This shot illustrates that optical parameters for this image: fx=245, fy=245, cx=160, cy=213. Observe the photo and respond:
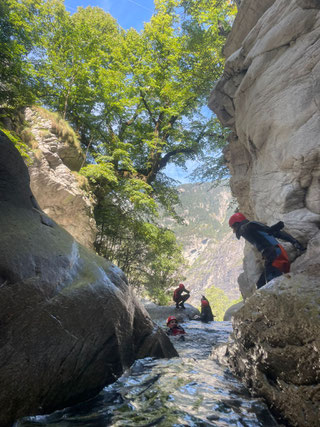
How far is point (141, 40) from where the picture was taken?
728 inches

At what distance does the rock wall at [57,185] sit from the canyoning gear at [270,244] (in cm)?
771

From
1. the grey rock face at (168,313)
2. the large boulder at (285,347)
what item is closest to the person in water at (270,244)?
the large boulder at (285,347)

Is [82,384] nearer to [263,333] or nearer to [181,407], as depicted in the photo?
[181,407]

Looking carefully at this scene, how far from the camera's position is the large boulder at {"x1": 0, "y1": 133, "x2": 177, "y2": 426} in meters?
2.23

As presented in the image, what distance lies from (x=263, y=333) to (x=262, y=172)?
8264 millimetres

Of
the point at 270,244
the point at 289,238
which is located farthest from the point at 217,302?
the point at 270,244

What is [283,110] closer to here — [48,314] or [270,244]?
[270,244]

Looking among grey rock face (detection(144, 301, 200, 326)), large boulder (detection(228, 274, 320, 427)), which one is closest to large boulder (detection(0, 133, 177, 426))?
large boulder (detection(228, 274, 320, 427))

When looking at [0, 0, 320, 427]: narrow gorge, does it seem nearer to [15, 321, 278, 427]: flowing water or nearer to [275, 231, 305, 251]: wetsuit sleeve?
[15, 321, 278, 427]: flowing water

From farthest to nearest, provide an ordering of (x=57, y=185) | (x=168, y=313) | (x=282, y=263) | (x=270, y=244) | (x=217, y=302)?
(x=217, y=302) < (x=168, y=313) < (x=57, y=185) < (x=270, y=244) < (x=282, y=263)

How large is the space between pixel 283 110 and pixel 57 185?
9.70 metres

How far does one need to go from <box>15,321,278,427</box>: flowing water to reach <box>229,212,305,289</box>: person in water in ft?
10.8

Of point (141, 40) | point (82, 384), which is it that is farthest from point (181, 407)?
point (141, 40)

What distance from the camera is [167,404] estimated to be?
2.66 meters
